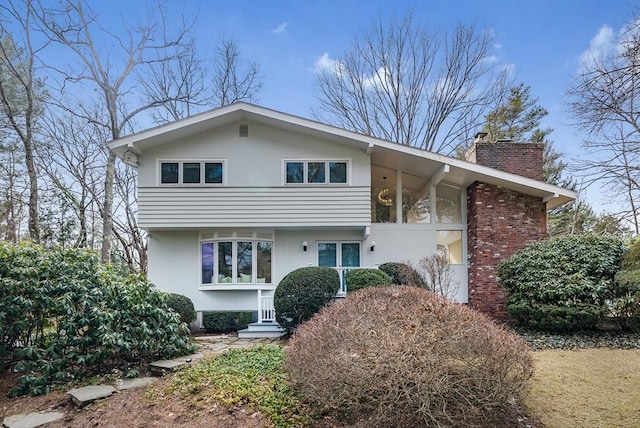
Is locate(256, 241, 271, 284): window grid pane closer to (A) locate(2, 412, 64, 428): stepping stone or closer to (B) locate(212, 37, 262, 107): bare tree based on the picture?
(A) locate(2, 412, 64, 428): stepping stone

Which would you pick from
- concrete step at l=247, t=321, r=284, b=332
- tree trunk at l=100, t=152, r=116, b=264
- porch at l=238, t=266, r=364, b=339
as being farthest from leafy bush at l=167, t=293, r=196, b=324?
tree trunk at l=100, t=152, r=116, b=264

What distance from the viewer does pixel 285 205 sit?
1092 centimetres

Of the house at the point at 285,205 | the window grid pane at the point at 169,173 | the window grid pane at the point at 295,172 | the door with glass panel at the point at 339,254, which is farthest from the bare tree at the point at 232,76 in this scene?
the door with glass panel at the point at 339,254

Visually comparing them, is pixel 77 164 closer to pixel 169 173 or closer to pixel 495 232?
pixel 169 173

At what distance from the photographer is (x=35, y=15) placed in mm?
14766

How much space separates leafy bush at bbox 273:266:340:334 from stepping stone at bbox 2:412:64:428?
15.1ft

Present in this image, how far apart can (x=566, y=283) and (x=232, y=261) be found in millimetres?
8277

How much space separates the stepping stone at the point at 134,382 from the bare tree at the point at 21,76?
38.3 ft

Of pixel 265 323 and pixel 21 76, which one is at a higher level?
pixel 21 76

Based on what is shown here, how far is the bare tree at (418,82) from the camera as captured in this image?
742 inches

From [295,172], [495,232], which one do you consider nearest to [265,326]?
[295,172]

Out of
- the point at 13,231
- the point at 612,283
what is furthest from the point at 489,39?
the point at 13,231

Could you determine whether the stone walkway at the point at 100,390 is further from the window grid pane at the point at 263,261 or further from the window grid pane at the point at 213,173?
the window grid pane at the point at 213,173

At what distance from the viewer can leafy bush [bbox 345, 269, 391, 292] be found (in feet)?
29.2
